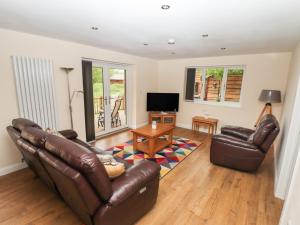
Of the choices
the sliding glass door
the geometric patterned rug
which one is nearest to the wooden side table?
the geometric patterned rug

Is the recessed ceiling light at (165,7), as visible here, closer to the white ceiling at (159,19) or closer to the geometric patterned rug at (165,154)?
the white ceiling at (159,19)

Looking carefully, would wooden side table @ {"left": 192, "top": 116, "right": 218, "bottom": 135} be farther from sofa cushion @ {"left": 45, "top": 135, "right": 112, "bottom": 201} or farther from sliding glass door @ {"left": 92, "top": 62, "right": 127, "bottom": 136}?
sofa cushion @ {"left": 45, "top": 135, "right": 112, "bottom": 201}

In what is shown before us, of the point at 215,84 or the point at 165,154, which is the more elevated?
the point at 215,84

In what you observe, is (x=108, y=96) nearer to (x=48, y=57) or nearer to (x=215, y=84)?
(x=48, y=57)

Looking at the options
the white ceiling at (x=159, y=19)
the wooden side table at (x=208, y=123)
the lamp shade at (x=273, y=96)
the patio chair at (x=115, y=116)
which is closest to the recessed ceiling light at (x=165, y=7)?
the white ceiling at (x=159, y=19)

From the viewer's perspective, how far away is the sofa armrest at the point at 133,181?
140 centimetres

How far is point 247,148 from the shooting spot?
266cm

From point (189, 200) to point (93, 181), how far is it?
4.82 ft

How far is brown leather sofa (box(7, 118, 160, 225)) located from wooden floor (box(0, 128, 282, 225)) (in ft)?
1.41

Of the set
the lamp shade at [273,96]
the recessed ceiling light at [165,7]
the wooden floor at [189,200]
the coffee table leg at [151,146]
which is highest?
the recessed ceiling light at [165,7]

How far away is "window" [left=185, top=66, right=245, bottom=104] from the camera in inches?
179

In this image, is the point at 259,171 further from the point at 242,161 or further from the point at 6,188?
the point at 6,188

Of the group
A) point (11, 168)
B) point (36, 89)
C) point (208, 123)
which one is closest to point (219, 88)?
point (208, 123)

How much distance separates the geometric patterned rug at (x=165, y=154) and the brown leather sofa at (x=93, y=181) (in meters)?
1.09
